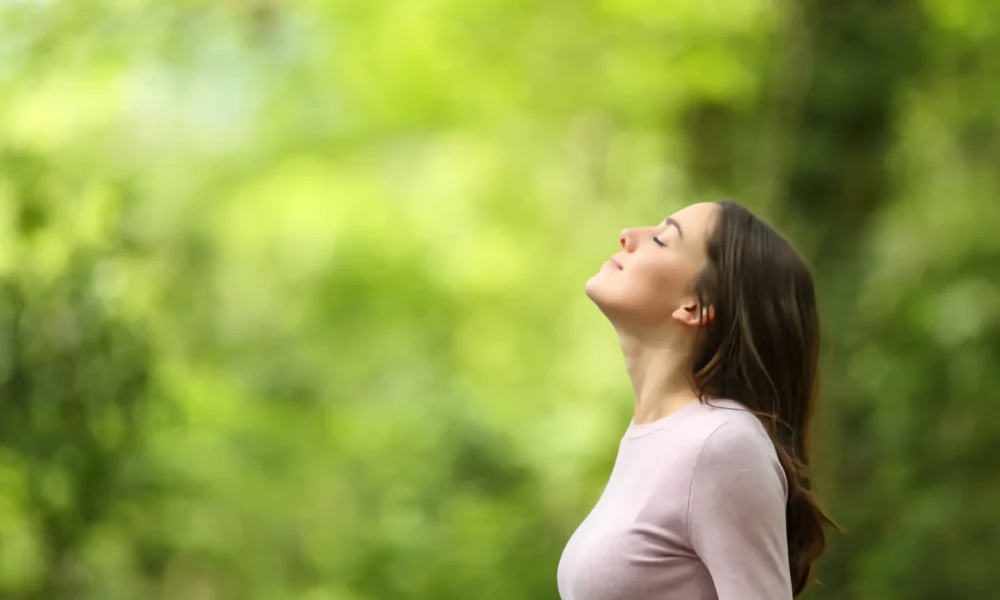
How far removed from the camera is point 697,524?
98cm

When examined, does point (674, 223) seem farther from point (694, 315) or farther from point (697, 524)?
point (697, 524)

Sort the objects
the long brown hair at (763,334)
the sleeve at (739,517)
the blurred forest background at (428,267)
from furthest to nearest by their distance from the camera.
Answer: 1. the blurred forest background at (428,267)
2. the long brown hair at (763,334)
3. the sleeve at (739,517)

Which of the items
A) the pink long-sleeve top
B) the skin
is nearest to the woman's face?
the skin

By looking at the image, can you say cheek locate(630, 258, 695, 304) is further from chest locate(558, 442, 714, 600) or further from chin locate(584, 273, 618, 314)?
chest locate(558, 442, 714, 600)

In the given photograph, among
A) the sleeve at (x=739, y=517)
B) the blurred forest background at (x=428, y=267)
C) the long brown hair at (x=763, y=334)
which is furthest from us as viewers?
the blurred forest background at (x=428, y=267)

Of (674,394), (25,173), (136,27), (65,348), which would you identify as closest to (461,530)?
(65,348)

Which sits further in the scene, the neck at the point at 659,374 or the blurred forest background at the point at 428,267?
the blurred forest background at the point at 428,267

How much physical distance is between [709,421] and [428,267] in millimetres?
3074

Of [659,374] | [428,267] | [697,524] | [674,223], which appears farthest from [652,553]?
[428,267]

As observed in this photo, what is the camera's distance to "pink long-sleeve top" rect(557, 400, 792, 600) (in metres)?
0.96

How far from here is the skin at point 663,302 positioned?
110 centimetres

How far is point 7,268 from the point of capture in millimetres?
2867

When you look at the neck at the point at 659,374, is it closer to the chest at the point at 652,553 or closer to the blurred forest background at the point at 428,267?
the chest at the point at 652,553

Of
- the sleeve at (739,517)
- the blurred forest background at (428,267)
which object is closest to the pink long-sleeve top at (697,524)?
the sleeve at (739,517)
